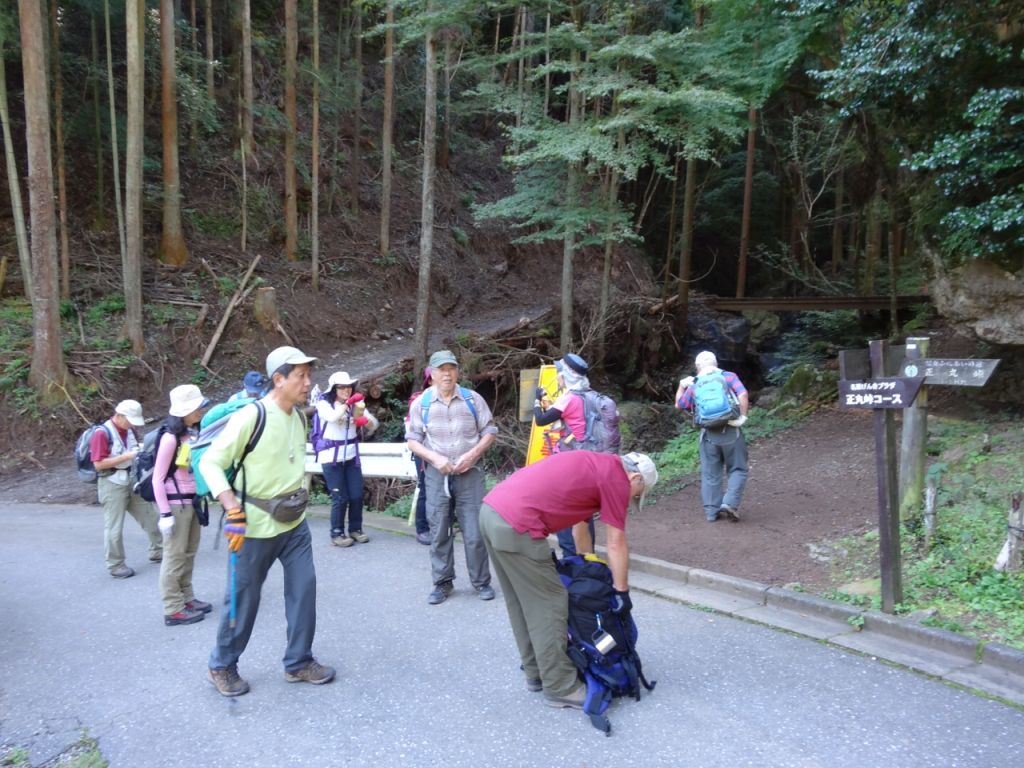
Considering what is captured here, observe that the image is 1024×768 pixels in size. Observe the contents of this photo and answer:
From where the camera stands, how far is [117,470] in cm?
665

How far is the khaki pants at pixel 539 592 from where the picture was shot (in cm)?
388

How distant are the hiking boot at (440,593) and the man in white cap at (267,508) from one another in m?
1.51

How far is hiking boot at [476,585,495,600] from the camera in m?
5.79

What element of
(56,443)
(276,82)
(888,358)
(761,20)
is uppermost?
(276,82)

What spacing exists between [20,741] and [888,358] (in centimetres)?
614

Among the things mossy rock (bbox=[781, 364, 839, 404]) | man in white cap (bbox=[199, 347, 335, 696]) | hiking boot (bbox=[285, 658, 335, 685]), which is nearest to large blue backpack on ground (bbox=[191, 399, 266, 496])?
man in white cap (bbox=[199, 347, 335, 696])

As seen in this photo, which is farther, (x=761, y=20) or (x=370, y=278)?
(x=370, y=278)

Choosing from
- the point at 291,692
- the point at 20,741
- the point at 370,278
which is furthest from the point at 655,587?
the point at 370,278

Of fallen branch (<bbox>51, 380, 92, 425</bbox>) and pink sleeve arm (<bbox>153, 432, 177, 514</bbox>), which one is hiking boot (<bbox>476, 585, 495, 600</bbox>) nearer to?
pink sleeve arm (<bbox>153, 432, 177, 514</bbox>)

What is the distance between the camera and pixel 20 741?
3.84 m

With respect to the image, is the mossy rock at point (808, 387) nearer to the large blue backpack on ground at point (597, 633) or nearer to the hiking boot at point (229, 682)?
the large blue backpack on ground at point (597, 633)

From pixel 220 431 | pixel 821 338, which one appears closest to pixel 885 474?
pixel 220 431

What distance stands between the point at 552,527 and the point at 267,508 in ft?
5.37

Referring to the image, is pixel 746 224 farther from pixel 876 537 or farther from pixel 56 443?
pixel 56 443
